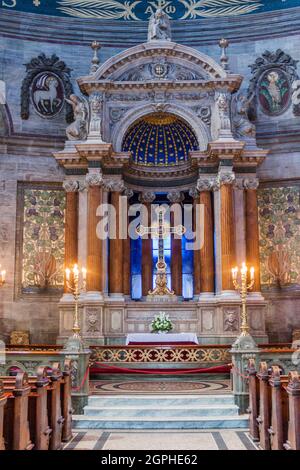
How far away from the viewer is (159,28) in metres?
21.0

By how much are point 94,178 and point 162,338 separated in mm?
5586

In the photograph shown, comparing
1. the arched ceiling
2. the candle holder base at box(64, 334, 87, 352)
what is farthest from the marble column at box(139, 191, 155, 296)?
the candle holder base at box(64, 334, 87, 352)

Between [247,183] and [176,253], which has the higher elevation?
[247,183]

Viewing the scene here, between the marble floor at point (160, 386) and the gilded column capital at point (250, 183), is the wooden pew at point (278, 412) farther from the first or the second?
the gilded column capital at point (250, 183)

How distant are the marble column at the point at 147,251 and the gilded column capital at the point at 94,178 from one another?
242 centimetres

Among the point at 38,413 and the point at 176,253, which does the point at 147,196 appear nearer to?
the point at 176,253

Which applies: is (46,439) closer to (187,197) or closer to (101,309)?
(101,309)

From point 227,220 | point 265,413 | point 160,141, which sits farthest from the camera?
point 160,141

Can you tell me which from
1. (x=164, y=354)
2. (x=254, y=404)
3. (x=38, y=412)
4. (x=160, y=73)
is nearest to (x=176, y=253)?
(x=160, y=73)

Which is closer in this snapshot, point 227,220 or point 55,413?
point 55,413

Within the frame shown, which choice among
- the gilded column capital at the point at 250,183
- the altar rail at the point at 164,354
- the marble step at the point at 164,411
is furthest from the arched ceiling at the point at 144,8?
the marble step at the point at 164,411

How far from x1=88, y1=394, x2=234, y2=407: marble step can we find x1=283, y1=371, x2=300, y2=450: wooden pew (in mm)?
4828

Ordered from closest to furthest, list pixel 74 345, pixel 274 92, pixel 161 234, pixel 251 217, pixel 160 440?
pixel 160 440
pixel 74 345
pixel 251 217
pixel 161 234
pixel 274 92
